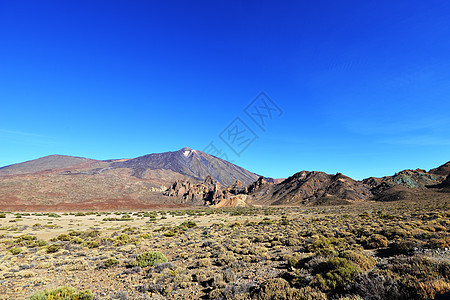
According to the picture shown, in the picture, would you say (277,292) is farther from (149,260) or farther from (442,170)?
(442,170)

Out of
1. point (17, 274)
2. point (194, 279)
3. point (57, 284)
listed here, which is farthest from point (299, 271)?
point (17, 274)

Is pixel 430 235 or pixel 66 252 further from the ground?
pixel 430 235

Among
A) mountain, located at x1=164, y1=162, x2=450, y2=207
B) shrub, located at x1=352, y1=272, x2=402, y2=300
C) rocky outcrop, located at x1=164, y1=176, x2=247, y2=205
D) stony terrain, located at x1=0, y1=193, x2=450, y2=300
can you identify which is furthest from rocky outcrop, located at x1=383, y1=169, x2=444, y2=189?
shrub, located at x1=352, y1=272, x2=402, y2=300

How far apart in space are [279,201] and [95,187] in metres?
91.8

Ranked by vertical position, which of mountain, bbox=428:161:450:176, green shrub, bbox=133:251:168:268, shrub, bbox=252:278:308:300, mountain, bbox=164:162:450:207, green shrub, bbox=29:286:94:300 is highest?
mountain, bbox=428:161:450:176

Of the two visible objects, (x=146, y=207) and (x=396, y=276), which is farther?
(x=146, y=207)

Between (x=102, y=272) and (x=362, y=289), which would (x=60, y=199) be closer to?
(x=102, y=272)

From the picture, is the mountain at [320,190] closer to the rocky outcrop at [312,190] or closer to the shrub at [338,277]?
the rocky outcrop at [312,190]

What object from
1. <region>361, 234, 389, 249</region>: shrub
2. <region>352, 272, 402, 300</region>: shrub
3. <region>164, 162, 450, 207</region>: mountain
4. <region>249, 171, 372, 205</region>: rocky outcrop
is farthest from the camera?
<region>249, 171, 372, 205</region>: rocky outcrop

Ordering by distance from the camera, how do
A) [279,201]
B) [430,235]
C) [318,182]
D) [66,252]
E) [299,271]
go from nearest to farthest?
[299,271] < [430,235] < [66,252] < [279,201] < [318,182]

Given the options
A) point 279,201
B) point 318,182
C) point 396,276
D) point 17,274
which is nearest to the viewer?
point 396,276

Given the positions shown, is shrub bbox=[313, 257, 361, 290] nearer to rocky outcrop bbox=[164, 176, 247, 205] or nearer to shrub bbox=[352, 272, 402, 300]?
shrub bbox=[352, 272, 402, 300]

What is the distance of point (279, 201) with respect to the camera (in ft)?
314

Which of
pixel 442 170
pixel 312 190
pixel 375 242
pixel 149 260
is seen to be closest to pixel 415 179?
pixel 442 170
